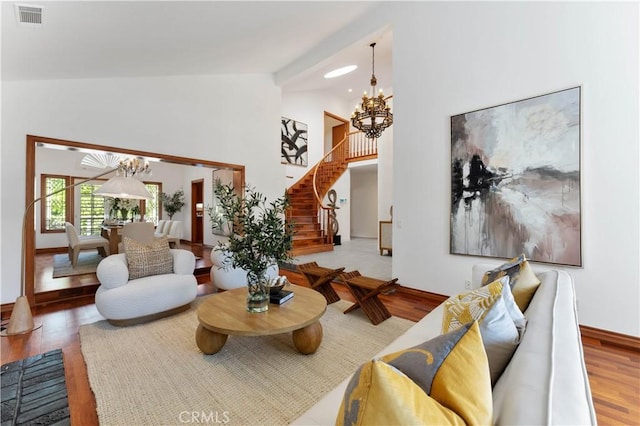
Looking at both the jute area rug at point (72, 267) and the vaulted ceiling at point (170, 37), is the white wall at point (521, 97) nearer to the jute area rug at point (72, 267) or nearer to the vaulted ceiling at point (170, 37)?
the vaulted ceiling at point (170, 37)

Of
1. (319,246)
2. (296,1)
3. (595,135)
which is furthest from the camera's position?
(319,246)

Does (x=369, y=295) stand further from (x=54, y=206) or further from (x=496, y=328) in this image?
(x=54, y=206)

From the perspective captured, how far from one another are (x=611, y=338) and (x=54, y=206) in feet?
35.5

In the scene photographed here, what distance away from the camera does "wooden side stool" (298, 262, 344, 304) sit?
10.6 ft

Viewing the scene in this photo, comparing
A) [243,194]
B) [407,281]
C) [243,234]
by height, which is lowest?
[407,281]

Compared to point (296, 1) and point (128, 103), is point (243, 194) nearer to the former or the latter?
point (128, 103)

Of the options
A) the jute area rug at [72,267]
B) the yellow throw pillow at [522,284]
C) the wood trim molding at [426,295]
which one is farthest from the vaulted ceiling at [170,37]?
the wood trim molding at [426,295]

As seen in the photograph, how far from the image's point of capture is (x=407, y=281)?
12.3ft

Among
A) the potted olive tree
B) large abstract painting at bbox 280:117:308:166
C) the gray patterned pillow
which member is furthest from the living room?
large abstract painting at bbox 280:117:308:166

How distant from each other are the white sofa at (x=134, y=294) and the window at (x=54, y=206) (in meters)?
6.30

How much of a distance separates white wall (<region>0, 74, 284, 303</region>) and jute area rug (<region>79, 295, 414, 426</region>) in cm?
211

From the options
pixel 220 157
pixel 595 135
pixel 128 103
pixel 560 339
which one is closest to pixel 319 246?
pixel 220 157

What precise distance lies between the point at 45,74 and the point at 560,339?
16.4ft

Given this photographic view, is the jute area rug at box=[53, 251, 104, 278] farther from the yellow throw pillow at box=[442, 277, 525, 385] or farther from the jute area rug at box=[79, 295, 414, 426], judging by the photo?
the yellow throw pillow at box=[442, 277, 525, 385]
